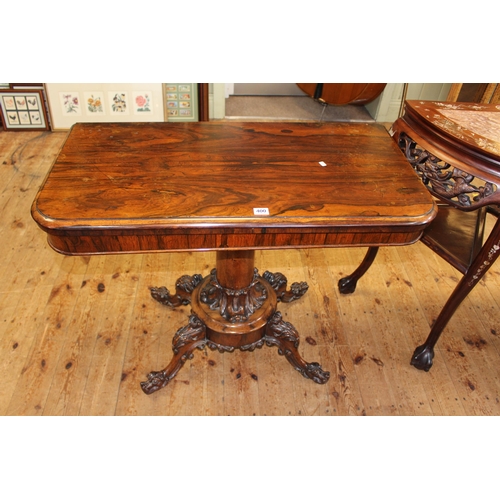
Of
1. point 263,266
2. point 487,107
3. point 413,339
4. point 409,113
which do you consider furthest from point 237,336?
point 487,107

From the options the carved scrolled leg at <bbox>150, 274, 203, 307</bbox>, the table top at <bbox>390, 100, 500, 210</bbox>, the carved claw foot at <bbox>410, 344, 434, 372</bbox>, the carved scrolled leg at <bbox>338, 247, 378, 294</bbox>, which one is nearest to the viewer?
the table top at <bbox>390, 100, 500, 210</bbox>

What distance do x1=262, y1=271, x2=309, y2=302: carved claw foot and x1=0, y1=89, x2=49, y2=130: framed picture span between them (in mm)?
2259

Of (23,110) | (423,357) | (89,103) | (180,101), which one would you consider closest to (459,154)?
(423,357)

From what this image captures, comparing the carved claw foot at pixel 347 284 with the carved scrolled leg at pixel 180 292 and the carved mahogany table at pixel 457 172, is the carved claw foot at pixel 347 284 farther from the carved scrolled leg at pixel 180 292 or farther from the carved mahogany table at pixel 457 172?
the carved scrolled leg at pixel 180 292

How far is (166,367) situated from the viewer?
1.61 meters

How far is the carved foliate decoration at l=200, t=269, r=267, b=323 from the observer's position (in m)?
1.60

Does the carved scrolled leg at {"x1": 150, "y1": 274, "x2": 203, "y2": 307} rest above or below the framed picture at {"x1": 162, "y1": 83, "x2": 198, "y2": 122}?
below

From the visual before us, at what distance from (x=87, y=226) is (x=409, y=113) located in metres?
1.13

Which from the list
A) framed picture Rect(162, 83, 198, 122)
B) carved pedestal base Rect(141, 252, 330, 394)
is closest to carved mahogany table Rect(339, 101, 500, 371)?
carved pedestal base Rect(141, 252, 330, 394)

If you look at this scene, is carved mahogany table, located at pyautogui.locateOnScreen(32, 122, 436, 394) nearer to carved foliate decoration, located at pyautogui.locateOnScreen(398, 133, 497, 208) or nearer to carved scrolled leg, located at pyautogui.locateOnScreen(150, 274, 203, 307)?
carved foliate decoration, located at pyautogui.locateOnScreen(398, 133, 497, 208)

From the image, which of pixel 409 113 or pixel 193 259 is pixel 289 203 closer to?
pixel 409 113

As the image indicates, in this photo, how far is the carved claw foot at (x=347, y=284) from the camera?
2012 millimetres

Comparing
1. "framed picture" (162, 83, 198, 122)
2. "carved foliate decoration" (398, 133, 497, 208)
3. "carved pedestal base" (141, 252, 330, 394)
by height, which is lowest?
"carved pedestal base" (141, 252, 330, 394)

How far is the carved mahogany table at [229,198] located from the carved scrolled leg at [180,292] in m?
0.20
